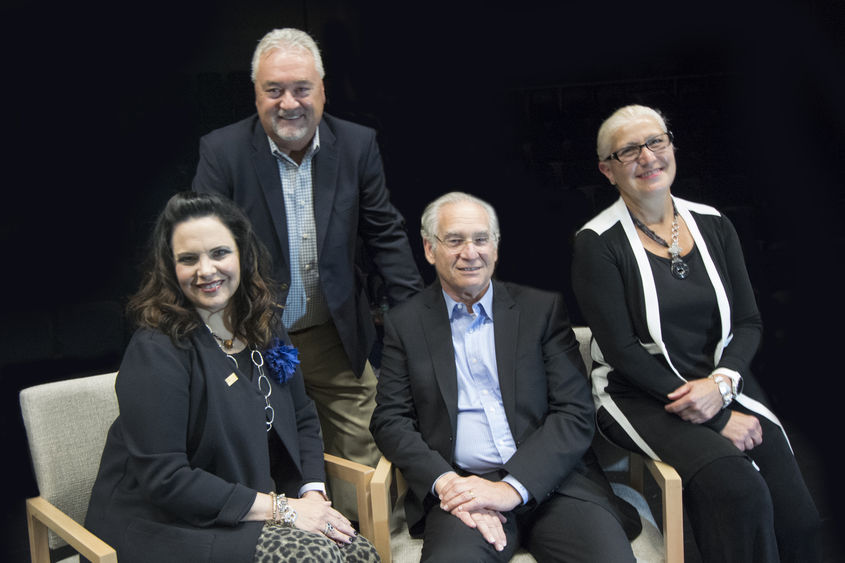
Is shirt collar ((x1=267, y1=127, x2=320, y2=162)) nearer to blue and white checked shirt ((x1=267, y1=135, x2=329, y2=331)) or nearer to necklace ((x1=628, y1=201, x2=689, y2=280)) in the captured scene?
blue and white checked shirt ((x1=267, y1=135, x2=329, y2=331))

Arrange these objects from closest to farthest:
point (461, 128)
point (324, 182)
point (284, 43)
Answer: point (284, 43) → point (324, 182) → point (461, 128)

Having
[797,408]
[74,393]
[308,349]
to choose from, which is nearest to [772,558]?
[308,349]

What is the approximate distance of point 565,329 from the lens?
2533 millimetres

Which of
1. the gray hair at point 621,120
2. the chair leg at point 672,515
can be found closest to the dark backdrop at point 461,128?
the gray hair at point 621,120

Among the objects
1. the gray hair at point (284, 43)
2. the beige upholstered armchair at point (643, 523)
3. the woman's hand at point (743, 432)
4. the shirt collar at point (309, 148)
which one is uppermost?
the gray hair at point (284, 43)

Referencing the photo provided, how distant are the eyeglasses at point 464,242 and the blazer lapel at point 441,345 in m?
0.15

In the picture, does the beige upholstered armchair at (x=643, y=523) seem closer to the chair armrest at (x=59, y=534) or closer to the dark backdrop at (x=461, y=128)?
the chair armrest at (x=59, y=534)

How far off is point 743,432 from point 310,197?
1.51m

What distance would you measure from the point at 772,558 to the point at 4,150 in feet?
10.8

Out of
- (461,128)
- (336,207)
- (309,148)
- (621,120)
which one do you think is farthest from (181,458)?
(461,128)

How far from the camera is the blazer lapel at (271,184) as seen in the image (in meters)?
2.69

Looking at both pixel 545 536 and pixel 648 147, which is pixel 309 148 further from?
pixel 545 536

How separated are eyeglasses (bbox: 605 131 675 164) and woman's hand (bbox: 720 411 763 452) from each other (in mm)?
831

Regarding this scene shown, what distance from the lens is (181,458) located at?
2.03m
